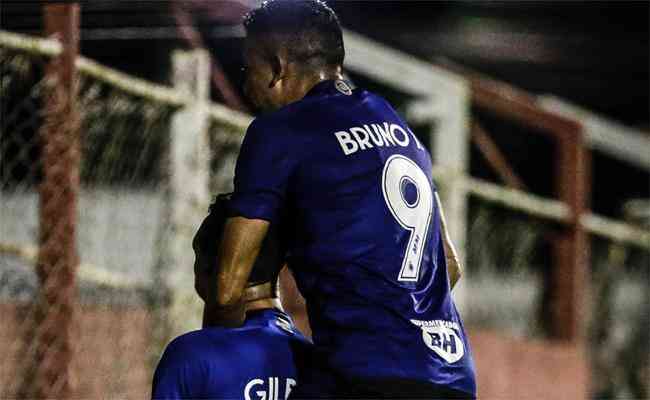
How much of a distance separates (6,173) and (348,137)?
2.49m

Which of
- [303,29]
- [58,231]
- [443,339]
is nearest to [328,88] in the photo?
[303,29]

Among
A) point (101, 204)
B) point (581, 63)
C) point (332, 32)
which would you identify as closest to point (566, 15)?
point (581, 63)

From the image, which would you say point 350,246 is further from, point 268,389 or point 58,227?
point 58,227

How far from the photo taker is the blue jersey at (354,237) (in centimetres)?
352

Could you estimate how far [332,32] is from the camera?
373 centimetres

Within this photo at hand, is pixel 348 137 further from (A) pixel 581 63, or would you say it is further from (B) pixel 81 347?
(A) pixel 581 63

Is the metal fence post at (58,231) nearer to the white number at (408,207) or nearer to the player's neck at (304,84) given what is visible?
the player's neck at (304,84)

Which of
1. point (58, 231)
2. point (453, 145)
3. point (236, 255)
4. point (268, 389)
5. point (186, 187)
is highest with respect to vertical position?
point (453, 145)

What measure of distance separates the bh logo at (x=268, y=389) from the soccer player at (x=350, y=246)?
0.06 metres

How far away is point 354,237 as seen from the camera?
139 inches

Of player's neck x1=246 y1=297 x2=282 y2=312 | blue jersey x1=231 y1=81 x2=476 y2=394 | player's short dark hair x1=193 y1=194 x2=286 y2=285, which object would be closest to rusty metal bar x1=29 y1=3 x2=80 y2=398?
player's short dark hair x1=193 y1=194 x2=286 y2=285

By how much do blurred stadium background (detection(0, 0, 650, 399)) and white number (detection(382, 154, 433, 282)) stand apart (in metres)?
2.19

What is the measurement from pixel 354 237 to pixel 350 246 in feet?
0.08

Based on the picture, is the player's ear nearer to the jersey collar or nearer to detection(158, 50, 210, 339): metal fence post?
the jersey collar
